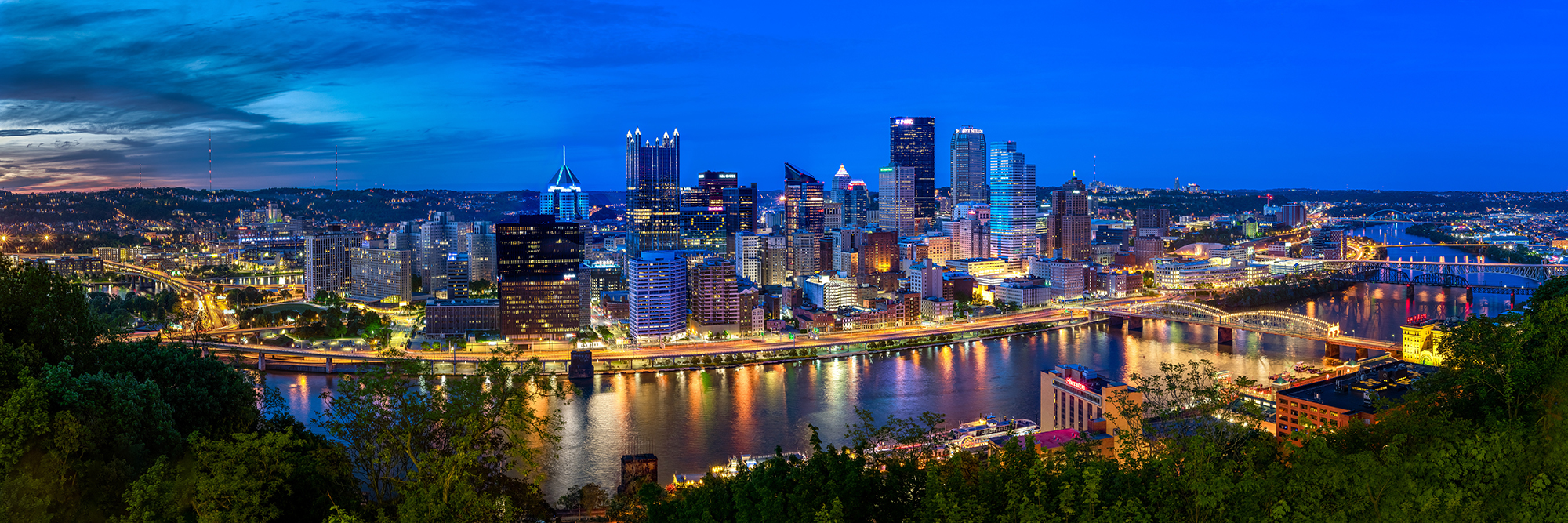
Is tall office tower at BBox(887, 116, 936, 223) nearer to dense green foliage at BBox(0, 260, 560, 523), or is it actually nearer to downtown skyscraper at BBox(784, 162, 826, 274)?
downtown skyscraper at BBox(784, 162, 826, 274)

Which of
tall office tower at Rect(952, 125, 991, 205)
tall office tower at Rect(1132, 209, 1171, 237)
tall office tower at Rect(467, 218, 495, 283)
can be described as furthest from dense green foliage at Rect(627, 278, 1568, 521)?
tall office tower at Rect(952, 125, 991, 205)

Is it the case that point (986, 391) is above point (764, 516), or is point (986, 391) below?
below

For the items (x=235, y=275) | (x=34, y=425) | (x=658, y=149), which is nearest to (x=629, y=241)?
(x=658, y=149)

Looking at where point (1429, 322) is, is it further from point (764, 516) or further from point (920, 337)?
point (764, 516)

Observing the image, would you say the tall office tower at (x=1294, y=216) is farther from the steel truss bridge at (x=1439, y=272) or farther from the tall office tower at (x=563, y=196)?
the tall office tower at (x=563, y=196)

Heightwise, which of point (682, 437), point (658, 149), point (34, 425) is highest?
point (658, 149)

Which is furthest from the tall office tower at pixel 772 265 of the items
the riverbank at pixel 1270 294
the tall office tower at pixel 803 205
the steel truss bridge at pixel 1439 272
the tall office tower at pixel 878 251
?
the steel truss bridge at pixel 1439 272
